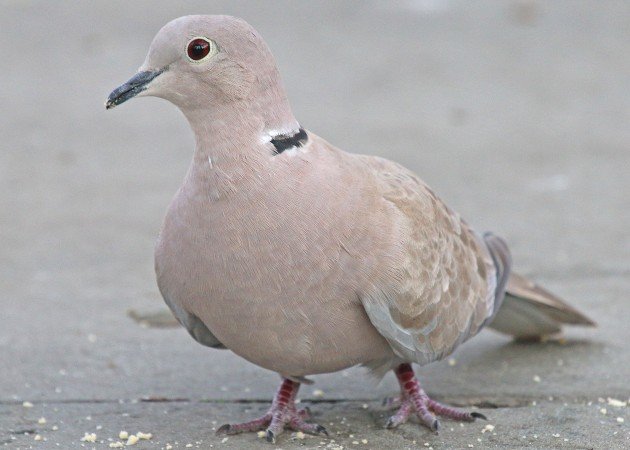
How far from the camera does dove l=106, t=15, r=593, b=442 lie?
3270mm

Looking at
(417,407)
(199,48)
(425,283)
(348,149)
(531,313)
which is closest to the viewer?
(199,48)

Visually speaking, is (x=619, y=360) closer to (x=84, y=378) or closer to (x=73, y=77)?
(x=84, y=378)

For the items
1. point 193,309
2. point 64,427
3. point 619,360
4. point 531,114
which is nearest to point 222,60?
point 193,309

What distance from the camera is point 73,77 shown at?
875 cm

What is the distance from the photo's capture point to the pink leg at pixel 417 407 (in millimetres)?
3832

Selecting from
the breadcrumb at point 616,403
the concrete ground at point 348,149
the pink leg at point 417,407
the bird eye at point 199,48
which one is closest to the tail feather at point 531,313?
the concrete ground at point 348,149

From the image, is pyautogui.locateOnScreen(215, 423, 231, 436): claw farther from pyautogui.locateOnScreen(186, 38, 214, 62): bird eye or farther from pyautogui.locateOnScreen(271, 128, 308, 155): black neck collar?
pyautogui.locateOnScreen(186, 38, 214, 62): bird eye

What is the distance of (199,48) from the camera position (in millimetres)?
3250

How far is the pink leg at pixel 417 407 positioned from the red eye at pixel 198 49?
149 centimetres

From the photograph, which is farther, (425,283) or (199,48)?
(425,283)

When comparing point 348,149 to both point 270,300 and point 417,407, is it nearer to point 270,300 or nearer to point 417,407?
point 417,407

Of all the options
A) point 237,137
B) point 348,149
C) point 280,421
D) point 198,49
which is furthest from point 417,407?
point 348,149

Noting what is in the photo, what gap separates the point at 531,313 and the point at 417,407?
860mm

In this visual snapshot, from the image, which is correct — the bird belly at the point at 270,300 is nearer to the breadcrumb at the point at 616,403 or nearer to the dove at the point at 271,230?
the dove at the point at 271,230
